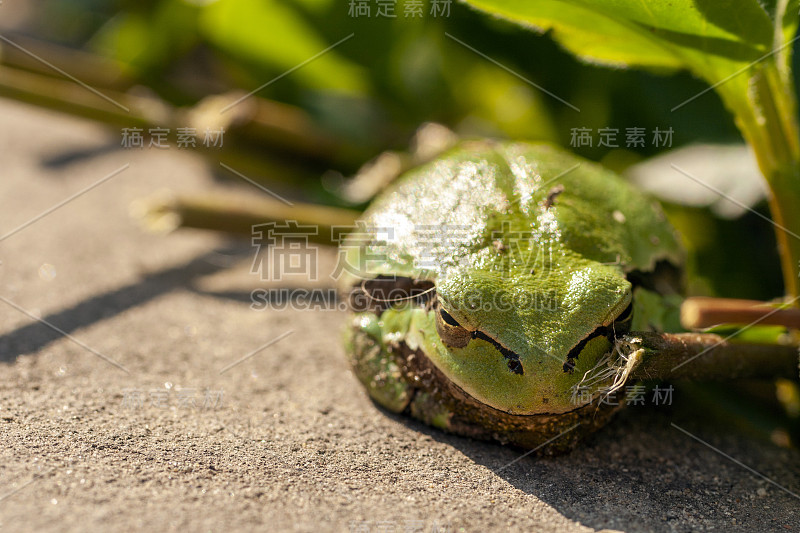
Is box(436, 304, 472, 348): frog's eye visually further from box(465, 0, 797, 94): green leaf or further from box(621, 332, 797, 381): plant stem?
box(465, 0, 797, 94): green leaf

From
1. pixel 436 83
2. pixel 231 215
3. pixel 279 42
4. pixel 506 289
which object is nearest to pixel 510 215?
pixel 506 289

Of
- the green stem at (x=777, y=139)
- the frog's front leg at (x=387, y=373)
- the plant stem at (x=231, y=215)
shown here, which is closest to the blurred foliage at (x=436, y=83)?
the plant stem at (x=231, y=215)

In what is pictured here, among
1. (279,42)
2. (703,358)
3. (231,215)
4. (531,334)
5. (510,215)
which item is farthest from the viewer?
(279,42)

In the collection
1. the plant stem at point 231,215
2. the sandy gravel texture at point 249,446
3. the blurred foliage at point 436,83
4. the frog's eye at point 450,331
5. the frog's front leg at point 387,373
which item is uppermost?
the blurred foliage at point 436,83

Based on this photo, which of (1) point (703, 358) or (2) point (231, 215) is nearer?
(1) point (703, 358)

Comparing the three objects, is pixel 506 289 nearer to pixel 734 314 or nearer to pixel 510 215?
pixel 510 215

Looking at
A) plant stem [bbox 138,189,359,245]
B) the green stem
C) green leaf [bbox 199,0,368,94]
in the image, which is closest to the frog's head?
the green stem

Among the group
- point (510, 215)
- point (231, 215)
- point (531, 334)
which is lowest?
point (231, 215)

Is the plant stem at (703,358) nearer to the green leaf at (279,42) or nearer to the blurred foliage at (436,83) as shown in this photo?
the blurred foliage at (436,83)
